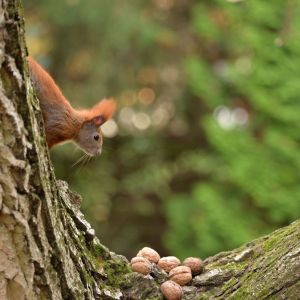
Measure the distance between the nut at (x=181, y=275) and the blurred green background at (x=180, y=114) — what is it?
Result: 245 cm

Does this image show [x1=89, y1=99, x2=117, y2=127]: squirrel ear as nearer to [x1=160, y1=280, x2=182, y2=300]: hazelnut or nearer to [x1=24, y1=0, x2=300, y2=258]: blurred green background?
[x1=160, y1=280, x2=182, y2=300]: hazelnut

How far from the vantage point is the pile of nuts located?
1.62 meters

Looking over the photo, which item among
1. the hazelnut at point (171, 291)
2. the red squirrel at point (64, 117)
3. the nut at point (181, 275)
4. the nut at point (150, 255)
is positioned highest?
the red squirrel at point (64, 117)

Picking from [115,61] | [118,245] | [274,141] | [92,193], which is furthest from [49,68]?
[274,141]

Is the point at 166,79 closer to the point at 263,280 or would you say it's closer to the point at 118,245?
the point at 118,245

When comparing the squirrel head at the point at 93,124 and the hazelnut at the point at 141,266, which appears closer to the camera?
the hazelnut at the point at 141,266

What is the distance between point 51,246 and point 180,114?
568cm

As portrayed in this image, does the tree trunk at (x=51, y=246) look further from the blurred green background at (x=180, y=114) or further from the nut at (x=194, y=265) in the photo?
the blurred green background at (x=180, y=114)

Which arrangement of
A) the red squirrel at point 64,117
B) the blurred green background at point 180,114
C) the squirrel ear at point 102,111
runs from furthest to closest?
the blurred green background at point 180,114, the squirrel ear at point 102,111, the red squirrel at point 64,117

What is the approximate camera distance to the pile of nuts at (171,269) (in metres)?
1.62

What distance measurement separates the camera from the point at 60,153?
632cm

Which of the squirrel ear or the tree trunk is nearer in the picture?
the tree trunk

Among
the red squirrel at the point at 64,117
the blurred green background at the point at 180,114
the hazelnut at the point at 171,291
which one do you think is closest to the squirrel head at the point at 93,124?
the red squirrel at the point at 64,117

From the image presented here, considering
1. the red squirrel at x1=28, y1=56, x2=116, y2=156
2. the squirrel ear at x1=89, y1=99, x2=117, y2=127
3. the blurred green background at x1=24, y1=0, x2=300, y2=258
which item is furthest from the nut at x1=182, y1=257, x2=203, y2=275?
the blurred green background at x1=24, y1=0, x2=300, y2=258
